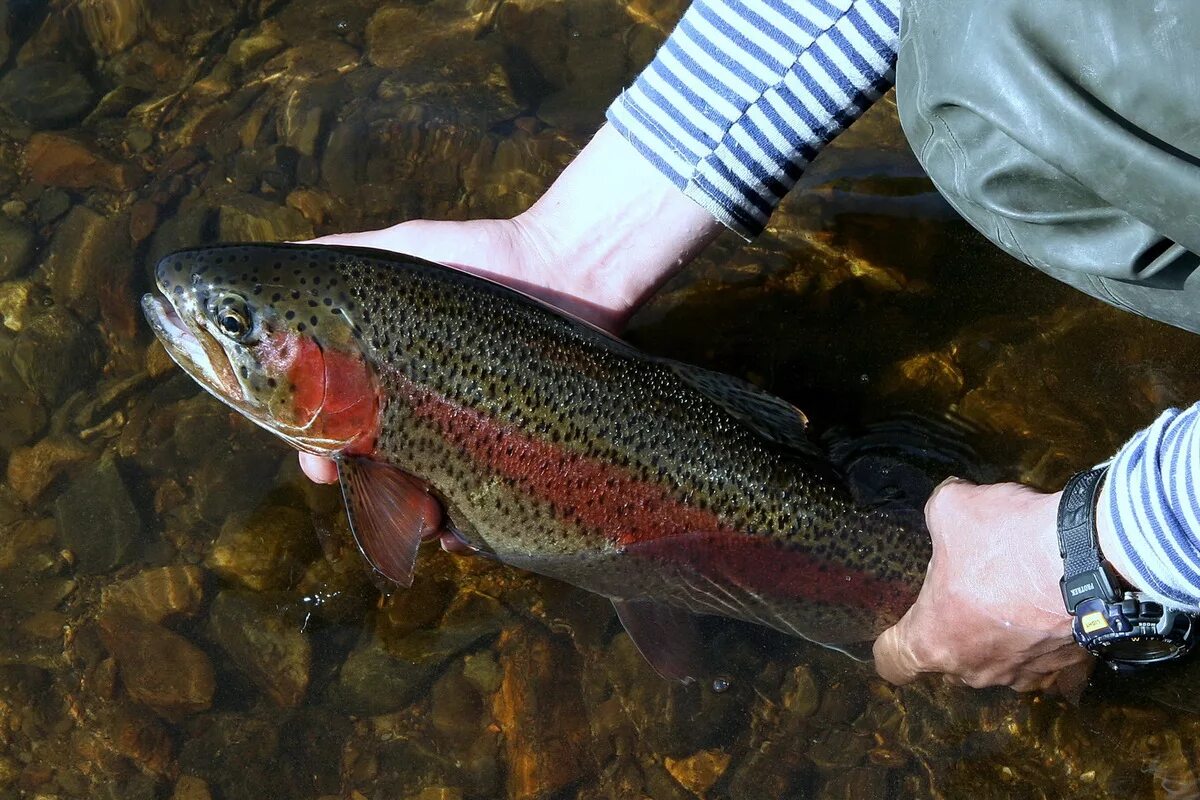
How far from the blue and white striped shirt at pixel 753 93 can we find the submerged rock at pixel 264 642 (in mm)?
2106

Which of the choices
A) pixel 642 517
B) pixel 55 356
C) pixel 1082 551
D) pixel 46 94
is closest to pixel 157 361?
pixel 55 356

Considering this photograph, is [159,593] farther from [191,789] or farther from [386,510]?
[386,510]

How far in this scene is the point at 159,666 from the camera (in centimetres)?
364

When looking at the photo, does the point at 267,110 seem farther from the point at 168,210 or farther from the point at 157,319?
the point at 157,319

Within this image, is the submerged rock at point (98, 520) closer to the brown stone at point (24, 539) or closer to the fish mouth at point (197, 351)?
the brown stone at point (24, 539)

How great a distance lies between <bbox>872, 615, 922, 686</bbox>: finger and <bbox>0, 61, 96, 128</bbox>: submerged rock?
172 inches

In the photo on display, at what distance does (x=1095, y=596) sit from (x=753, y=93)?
1585 millimetres

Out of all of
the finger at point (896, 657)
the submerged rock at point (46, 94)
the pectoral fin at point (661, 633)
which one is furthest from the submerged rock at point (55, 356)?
the finger at point (896, 657)

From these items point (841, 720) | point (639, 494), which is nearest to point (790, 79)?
point (639, 494)

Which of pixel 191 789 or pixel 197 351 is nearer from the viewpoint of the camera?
pixel 197 351

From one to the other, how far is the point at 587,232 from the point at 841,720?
186 cm

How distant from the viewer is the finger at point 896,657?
3.03 meters

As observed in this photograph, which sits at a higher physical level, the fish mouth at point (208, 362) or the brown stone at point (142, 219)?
the fish mouth at point (208, 362)

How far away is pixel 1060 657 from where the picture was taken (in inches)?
114
